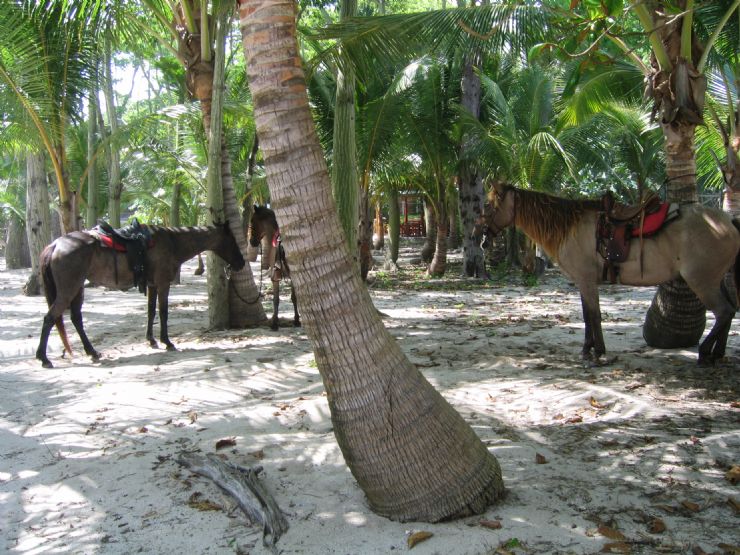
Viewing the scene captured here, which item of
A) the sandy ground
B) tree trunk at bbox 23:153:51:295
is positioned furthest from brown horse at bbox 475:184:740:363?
tree trunk at bbox 23:153:51:295

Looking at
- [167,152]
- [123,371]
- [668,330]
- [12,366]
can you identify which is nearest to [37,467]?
[123,371]

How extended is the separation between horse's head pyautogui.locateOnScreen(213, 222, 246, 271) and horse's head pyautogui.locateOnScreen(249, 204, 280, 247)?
46 centimetres

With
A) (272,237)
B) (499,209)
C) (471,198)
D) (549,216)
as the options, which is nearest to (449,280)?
(471,198)

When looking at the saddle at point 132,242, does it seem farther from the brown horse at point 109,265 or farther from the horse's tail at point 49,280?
the horse's tail at point 49,280

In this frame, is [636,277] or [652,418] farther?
[636,277]

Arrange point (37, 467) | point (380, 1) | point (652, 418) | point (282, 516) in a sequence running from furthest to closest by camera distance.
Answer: point (380, 1)
point (652, 418)
point (37, 467)
point (282, 516)

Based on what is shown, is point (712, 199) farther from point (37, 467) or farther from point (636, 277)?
point (37, 467)

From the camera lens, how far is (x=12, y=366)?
26.0ft

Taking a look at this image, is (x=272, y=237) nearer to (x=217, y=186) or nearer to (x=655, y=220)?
(x=217, y=186)

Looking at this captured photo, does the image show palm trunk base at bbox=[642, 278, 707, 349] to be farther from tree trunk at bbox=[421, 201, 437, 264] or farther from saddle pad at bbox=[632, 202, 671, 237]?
tree trunk at bbox=[421, 201, 437, 264]

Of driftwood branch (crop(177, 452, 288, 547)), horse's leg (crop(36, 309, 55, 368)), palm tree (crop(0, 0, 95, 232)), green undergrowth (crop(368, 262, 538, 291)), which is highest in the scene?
palm tree (crop(0, 0, 95, 232))

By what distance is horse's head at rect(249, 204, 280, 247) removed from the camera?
389 inches

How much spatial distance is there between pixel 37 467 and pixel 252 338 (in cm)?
471

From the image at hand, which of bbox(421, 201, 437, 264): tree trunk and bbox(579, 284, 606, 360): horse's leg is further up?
bbox(421, 201, 437, 264): tree trunk
